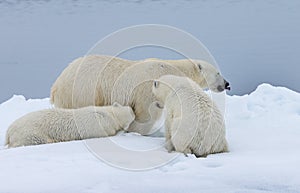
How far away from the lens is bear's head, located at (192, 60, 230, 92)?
197 inches

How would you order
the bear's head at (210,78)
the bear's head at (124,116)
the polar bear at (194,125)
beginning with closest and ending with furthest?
the polar bear at (194,125) → the bear's head at (124,116) → the bear's head at (210,78)

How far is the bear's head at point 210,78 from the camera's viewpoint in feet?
16.5

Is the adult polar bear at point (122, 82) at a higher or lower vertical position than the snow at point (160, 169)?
higher

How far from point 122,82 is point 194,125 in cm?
129

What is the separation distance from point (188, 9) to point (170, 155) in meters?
15.1

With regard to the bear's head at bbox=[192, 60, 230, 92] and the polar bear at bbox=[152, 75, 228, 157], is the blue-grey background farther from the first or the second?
the polar bear at bbox=[152, 75, 228, 157]

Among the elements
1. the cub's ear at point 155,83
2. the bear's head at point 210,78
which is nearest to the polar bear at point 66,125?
the cub's ear at point 155,83

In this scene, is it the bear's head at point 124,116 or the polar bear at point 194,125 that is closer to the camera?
the polar bear at point 194,125

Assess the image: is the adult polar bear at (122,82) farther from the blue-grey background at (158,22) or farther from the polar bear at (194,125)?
the blue-grey background at (158,22)

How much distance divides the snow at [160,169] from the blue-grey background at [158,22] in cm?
425

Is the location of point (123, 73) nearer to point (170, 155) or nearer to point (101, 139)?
point (101, 139)

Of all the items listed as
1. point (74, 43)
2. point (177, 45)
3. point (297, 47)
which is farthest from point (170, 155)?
point (74, 43)

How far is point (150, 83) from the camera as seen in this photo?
4707mm

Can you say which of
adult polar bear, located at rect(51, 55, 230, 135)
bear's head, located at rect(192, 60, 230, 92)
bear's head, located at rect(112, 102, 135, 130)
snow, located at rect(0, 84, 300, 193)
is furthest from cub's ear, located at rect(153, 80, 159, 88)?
bear's head, located at rect(192, 60, 230, 92)
